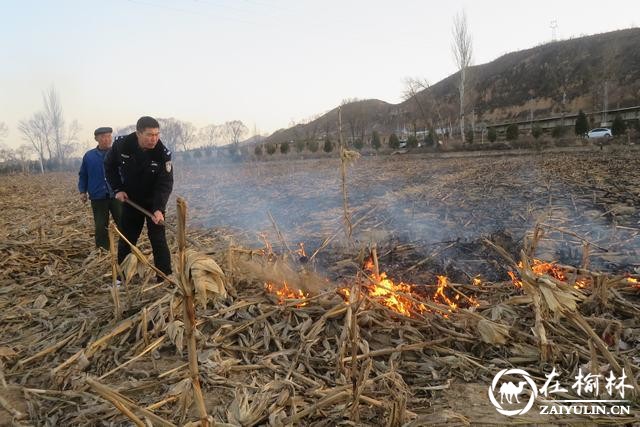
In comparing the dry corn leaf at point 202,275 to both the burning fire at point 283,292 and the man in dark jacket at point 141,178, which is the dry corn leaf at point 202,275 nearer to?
the burning fire at point 283,292

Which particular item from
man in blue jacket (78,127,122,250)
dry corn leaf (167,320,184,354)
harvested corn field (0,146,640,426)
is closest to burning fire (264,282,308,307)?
harvested corn field (0,146,640,426)

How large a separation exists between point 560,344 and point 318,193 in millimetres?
8190

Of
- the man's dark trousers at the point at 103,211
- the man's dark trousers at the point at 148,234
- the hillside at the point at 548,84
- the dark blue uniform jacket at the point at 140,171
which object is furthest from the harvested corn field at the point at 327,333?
the hillside at the point at 548,84

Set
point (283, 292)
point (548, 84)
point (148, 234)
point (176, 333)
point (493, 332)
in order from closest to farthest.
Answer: point (493, 332), point (176, 333), point (283, 292), point (148, 234), point (548, 84)

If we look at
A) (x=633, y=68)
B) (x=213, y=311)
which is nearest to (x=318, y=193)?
(x=213, y=311)

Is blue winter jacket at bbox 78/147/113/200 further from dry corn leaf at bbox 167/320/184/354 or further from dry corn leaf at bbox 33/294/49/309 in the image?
dry corn leaf at bbox 167/320/184/354

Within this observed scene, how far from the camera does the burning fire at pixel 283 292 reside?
140 inches

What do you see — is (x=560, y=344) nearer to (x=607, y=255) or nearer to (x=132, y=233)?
(x=607, y=255)

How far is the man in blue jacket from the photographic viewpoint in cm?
514

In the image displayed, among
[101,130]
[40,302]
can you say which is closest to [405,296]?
[40,302]

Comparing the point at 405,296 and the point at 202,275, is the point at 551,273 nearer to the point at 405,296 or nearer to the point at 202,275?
the point at 405,296

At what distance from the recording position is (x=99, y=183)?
17.2 ft

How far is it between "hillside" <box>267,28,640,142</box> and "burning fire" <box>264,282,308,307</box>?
115 ft

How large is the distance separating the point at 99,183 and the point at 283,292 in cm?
313
